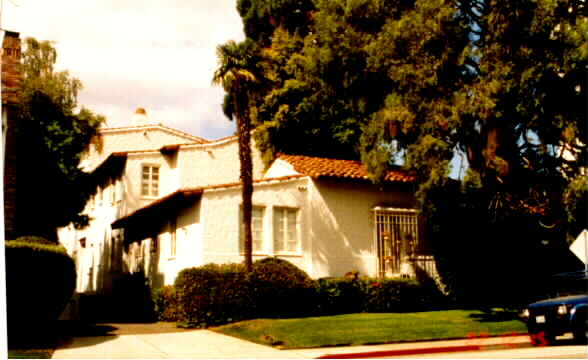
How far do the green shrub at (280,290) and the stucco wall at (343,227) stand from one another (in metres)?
1.77

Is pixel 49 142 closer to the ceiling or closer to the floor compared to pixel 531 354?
closer to the ceiling

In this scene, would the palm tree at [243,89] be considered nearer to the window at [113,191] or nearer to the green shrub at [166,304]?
the green shrub at [166,304]

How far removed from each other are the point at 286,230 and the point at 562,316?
33.5ft

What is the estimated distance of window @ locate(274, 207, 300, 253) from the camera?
2214 centimetres

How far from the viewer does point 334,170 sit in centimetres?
2312

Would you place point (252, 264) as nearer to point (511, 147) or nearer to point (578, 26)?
point (511, 147)

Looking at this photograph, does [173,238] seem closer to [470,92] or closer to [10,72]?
[10,72]

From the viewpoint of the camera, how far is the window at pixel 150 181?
2952 centimetres

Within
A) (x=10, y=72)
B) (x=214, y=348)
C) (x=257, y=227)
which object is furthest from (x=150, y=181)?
(x=214, y=348)

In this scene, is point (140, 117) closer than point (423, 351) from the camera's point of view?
No

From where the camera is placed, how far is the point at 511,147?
18812 mm

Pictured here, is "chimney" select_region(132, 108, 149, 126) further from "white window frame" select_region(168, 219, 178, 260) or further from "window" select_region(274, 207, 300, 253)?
"window" select_region(274, 207, 300, 253)

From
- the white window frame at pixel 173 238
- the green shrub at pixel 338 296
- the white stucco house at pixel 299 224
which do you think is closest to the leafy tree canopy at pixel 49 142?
the white stucco house at pixel 299 224

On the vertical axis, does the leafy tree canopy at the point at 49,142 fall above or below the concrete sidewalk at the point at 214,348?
above
